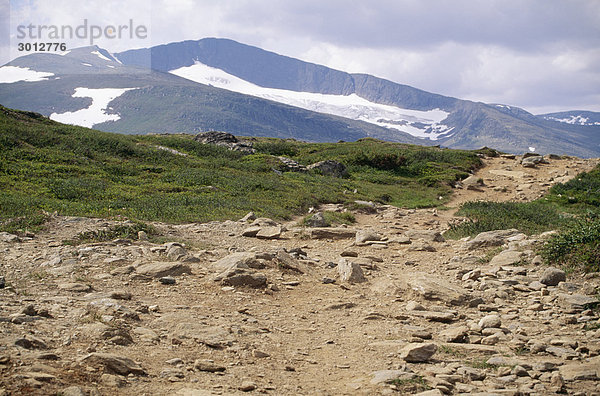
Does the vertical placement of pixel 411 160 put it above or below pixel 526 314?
above

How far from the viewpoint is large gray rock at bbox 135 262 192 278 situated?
10090 millimetres

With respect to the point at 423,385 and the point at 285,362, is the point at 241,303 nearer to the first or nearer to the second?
the point at 285,362

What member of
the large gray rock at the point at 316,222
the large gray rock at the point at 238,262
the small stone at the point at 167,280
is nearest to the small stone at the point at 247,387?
the small stone at the point at 167,280

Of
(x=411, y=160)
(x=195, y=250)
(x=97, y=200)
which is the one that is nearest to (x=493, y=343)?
(x=195, y=250)

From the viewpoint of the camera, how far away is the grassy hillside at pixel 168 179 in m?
19.1

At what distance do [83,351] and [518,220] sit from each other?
58.4 ft

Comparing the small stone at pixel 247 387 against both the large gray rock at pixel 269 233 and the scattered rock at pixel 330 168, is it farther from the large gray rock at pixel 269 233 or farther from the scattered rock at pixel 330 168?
the scattered rock at pixel 330 168

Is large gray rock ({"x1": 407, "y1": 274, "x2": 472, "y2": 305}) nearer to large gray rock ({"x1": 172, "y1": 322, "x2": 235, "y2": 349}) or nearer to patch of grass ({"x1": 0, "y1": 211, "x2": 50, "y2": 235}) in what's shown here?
large gray rock ({"x1": 172, "y1": 322, "x2": 235, "y2": 349})

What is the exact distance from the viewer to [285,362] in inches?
259

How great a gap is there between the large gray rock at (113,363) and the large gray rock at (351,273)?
6.33 metres

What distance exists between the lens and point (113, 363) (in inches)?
216

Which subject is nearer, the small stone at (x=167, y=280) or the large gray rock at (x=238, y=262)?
the small stone at (x=167, y=280)

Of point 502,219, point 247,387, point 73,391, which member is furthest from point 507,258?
point 73,391

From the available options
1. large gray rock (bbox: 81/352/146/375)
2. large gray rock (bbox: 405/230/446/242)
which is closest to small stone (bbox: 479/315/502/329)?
large gray rock (bbox: 81/352/146/375)
